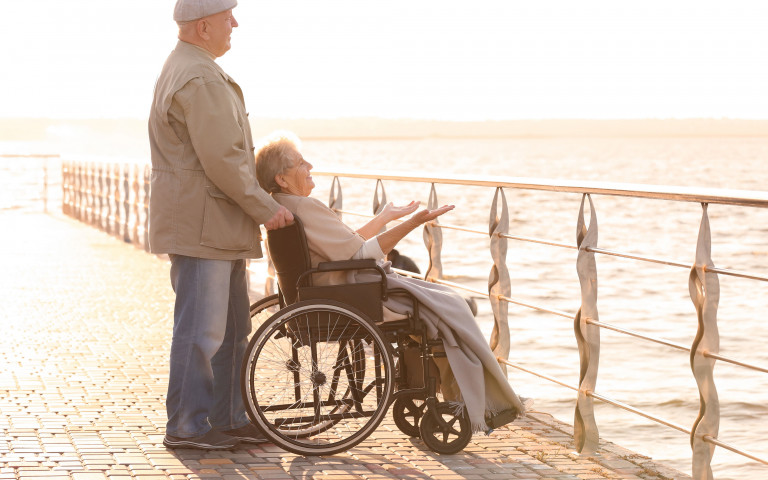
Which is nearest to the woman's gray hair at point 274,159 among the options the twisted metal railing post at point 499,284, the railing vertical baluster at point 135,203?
the twisted metal railing post at point 499,284

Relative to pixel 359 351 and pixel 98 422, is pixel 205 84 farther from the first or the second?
pixel 98 422

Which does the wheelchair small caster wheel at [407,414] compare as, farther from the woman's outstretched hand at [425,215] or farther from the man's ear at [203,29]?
the man's ear at [203,29]

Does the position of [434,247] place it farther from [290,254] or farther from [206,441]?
[206,441]

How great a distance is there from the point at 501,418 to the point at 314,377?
740 millimetres

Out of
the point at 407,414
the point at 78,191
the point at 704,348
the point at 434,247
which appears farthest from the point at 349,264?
the point at 78,191

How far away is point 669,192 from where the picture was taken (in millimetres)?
4426

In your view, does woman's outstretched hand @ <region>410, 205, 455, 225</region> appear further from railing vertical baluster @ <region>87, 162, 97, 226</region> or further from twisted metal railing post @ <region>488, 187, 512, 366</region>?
railing vertical baluster @ <region>87, 162, 97, 226</region>

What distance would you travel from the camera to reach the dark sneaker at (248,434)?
4.95 metres

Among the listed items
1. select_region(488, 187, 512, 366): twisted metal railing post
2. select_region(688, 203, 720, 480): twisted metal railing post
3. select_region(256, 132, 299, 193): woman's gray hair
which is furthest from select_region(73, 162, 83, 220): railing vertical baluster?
select_region(688, 203, 720, 480): twisted metal railing post

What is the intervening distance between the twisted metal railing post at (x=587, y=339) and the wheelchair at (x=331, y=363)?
502mm

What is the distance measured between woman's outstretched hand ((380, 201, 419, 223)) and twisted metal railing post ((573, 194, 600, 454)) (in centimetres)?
69

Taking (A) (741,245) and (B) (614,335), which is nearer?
(B) (614,335)

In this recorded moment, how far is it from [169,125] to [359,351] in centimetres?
116

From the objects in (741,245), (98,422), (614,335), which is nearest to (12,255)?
(614,335)
